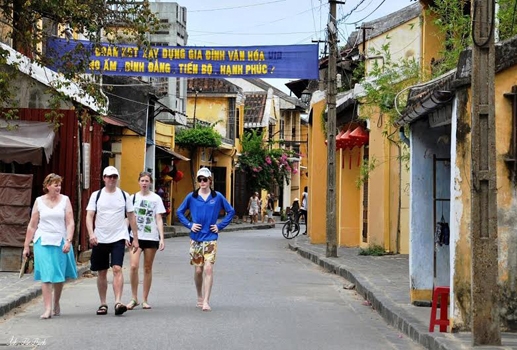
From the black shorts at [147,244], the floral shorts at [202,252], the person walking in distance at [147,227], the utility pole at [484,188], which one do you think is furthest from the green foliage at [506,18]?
the black shorts at [147,244]

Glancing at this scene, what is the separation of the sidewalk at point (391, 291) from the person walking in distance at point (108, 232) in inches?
148

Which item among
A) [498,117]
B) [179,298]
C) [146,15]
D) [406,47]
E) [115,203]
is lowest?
[179,298]

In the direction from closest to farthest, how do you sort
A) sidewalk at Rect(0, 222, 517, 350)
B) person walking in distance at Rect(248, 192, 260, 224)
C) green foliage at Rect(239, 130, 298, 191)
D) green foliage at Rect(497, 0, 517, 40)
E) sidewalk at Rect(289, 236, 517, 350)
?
sidewalk at Rect(289, 236, 517, 350), sidewalk at Rect(0, 222, 517, 350), green foliage at Rect(497, 0, 517, 40), person walking in distance at Rect(248, 192, 260, 224), green foliage at Rect(239, 130, 298, 191)

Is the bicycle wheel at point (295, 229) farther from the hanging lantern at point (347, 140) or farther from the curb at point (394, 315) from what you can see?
the curb at point (394, 315)

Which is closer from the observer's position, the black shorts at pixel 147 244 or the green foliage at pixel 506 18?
the black shorts at pixel 147 244

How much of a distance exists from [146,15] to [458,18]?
19.2ft

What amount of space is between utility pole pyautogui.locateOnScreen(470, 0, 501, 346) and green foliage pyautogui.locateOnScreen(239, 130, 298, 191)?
50.1 meters

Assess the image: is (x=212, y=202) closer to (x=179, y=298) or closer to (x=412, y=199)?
(x=179, y=298)

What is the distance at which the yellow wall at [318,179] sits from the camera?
1307 inches

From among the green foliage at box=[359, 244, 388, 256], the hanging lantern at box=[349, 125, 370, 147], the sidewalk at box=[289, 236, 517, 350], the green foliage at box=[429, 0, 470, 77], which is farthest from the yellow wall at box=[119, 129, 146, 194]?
the green foliage at box=[429, 0, 470, 77]

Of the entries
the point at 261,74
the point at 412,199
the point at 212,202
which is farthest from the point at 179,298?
the point at 261,74

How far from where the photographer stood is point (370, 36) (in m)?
29.1

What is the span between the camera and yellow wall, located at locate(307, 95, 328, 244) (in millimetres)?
33188

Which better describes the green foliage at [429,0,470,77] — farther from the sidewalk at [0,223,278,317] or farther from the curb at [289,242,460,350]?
the sidewalk at [0,223,278,317]
